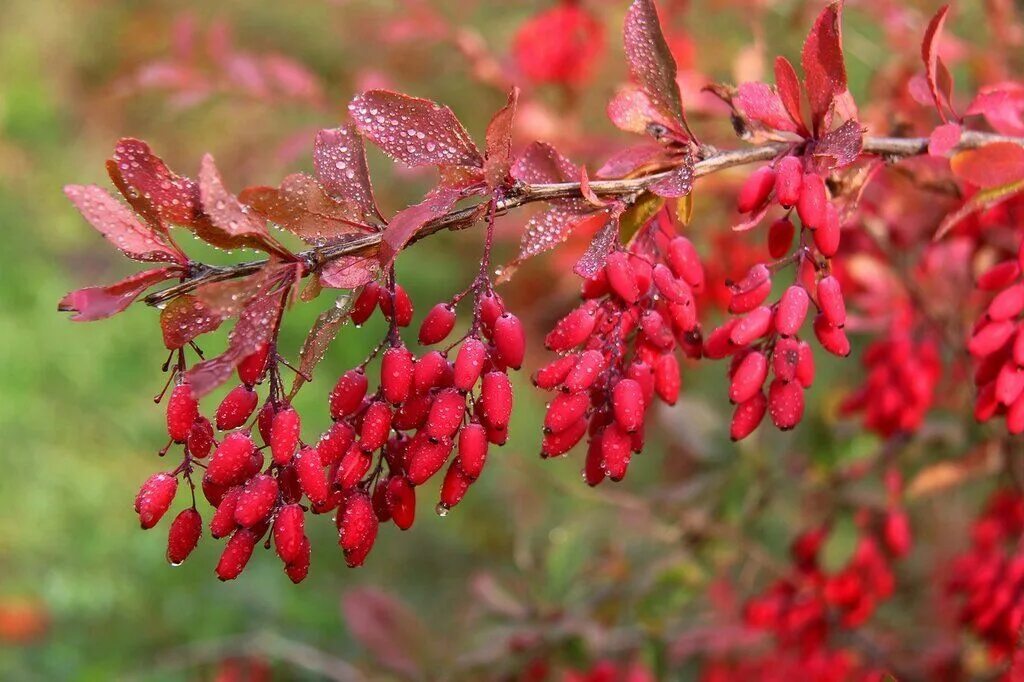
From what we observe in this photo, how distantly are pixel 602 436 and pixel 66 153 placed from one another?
480cm

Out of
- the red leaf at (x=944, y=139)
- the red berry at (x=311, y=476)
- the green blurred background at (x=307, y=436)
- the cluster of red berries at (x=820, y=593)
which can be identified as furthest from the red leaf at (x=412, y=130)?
the cluster of red berries at (x=820, y=593)

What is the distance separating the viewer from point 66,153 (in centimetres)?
490

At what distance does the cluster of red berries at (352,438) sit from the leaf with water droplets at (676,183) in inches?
5.1

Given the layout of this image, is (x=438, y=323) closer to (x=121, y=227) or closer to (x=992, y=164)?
(x=121, y=227)

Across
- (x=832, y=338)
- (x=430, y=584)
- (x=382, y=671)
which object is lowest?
(x=430, y=584)

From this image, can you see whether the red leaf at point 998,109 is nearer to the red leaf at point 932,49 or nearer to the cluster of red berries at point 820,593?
the red leaf at point 932,49

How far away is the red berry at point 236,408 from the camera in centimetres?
68

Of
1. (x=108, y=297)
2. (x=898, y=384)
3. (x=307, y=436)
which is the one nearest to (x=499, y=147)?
(x=108, y=297)

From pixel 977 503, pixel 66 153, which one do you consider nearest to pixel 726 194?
pixel 977 503

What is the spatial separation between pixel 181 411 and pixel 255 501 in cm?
8

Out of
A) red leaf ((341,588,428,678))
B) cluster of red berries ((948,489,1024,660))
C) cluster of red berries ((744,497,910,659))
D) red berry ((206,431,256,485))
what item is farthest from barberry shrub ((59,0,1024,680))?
red leaf ((341,588,428,678))

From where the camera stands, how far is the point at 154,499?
0.69 meters

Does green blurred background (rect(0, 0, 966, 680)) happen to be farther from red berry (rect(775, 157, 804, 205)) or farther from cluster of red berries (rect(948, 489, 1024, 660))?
red berry (rect(775, 157, 804, 205))

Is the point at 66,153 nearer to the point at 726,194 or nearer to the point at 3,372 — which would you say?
the point at 3,372
